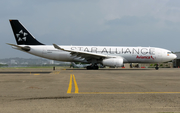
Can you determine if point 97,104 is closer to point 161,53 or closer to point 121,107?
point 121,107

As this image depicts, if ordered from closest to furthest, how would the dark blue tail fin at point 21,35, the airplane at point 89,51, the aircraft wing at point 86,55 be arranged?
the aircraft wing at point 86,55 < the airplane at point 89,51 < the dark blue tail fin at point 21,35

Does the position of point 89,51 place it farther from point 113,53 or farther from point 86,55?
point 113,53

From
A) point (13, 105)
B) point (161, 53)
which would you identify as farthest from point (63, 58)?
point (13, 105)

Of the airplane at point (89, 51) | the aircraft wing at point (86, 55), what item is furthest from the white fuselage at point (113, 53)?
the aircraft wing at point (86, 55)

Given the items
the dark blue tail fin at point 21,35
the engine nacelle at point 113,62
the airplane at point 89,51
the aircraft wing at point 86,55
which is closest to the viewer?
the aircraft wing at point 86,55

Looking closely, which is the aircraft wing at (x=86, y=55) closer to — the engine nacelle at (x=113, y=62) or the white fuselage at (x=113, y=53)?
the engine nacelle at (x=113, y=62)

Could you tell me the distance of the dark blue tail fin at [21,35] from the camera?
113 feet

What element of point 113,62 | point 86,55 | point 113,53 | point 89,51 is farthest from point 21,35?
point 113,62

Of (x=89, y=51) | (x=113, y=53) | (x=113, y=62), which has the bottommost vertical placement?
(x=113, y=62)

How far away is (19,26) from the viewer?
34500 millimetres

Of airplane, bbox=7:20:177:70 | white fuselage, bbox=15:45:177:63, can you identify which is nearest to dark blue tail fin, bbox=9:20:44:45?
airplane, bbox=7:20:177:70

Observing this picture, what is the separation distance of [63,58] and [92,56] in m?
5.15

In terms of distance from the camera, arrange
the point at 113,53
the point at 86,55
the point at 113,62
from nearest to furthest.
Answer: the point at 113,62
the point at 86,55
the point at 113,53

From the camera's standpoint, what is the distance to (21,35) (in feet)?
113
